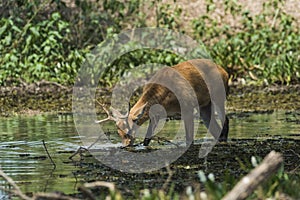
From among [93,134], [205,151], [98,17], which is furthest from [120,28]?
[205,151]

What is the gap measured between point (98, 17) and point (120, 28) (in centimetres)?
66

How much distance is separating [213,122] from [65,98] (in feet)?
17.9

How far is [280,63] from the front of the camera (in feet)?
57.5

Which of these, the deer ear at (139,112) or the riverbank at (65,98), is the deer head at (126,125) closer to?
the deer ear at (139,112)

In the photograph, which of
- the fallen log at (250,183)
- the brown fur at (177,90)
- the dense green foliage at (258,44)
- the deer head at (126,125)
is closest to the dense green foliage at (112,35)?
the dense green foliage at (258,44)

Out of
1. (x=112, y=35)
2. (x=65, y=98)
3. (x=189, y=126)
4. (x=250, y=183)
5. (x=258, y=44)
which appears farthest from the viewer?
(x=112, y=35)

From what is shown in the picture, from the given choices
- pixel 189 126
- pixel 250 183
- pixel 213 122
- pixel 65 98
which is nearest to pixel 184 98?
pixel 189 126

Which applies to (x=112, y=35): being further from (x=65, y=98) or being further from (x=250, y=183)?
(x=250, y=183)

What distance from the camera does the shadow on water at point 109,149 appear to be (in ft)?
26.5

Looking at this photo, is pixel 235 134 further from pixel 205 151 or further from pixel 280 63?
pixel 280 63

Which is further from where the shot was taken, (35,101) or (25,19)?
(25,19)

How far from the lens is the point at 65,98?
16.4 m

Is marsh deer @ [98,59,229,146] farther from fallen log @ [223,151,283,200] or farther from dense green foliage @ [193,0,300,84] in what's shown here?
dense green foliage @ [193,0,300,84]

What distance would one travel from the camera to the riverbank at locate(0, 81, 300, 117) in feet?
48.5
